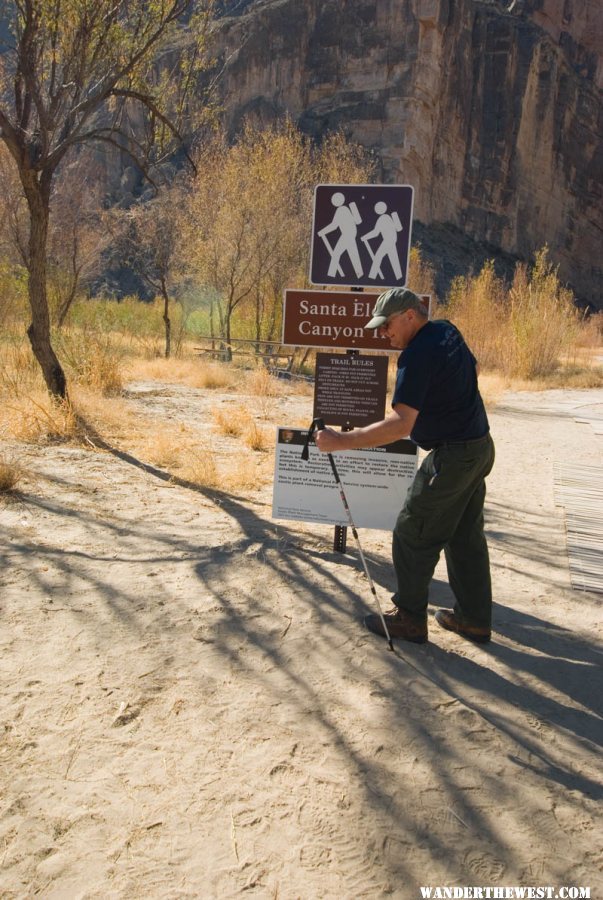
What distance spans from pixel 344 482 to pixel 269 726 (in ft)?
6.76

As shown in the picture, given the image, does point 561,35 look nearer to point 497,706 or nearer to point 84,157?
point 84,157

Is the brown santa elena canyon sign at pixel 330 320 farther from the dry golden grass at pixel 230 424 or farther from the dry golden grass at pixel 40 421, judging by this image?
the dry golden grass at pixel 230 424

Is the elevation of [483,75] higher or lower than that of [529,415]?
higher

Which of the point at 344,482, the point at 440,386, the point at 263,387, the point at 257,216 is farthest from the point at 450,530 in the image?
the point at 257,216

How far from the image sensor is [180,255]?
84.8 ft

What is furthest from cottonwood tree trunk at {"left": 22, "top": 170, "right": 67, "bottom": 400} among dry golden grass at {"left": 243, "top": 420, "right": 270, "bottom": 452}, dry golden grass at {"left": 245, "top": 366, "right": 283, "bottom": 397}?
dry golden grass at {"left": 245, "top": 366, "right": 283, "bottom": 397}

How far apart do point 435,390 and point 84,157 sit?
91.2 ft

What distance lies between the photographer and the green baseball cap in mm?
3215

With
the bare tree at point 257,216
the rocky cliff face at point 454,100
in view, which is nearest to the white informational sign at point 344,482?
the bare tree at point 257,216

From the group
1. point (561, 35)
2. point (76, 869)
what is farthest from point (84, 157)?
point (561, 35)

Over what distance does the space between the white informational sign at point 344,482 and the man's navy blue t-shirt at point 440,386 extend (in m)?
1.16

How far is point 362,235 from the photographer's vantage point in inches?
178

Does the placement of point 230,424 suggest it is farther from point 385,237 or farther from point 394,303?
point 394,303

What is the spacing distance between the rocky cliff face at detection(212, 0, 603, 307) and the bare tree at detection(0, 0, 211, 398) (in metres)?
37.7
